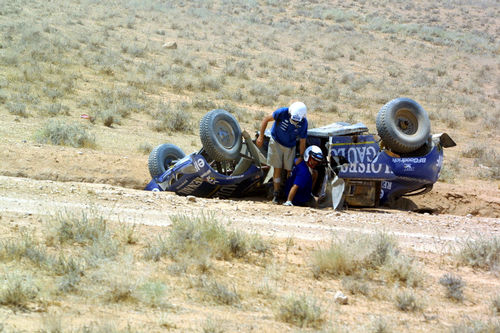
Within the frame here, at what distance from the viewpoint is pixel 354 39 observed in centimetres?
3716

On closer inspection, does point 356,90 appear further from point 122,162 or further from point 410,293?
point 410,293

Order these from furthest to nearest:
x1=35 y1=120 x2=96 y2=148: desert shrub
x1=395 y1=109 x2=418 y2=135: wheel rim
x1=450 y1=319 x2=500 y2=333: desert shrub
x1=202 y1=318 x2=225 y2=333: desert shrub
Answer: x1=35 y1=120 x2=96 y2=148: desert shrub, x1=395 y1=109 x2=418 y2=135: wheel rim, x1=450 y1=319 x2=500 y2=333: desert shrub, x1=202 y1=318 x2=225 y2=333: desert shrub

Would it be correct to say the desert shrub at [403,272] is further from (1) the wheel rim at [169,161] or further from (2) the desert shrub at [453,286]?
(1) the wheel rim at [169,161]

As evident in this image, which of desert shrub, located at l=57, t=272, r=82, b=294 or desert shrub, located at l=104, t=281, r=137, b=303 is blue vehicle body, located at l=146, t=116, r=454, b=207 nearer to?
→ desert shrub, located at l=57, t=272, r=82, b=294

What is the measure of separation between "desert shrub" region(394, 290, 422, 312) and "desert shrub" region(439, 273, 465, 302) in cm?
52

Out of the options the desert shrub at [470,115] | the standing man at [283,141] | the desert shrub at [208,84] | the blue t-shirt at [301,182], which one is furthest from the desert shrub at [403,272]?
the desert shrub at [470,115]

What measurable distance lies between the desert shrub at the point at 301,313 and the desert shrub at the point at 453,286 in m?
1.63

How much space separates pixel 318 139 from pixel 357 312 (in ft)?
17.9

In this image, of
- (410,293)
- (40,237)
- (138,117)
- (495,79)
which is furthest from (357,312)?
(495,79)

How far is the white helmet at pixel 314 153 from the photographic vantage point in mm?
9688

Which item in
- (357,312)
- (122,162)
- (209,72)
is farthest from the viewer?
(209,72)

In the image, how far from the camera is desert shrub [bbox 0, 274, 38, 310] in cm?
458

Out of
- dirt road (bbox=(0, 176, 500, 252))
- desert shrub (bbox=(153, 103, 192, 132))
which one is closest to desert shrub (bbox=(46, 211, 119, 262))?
dirt road (bbox=(0, 176, 500, 252))

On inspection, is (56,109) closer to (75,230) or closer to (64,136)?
(64,136)
